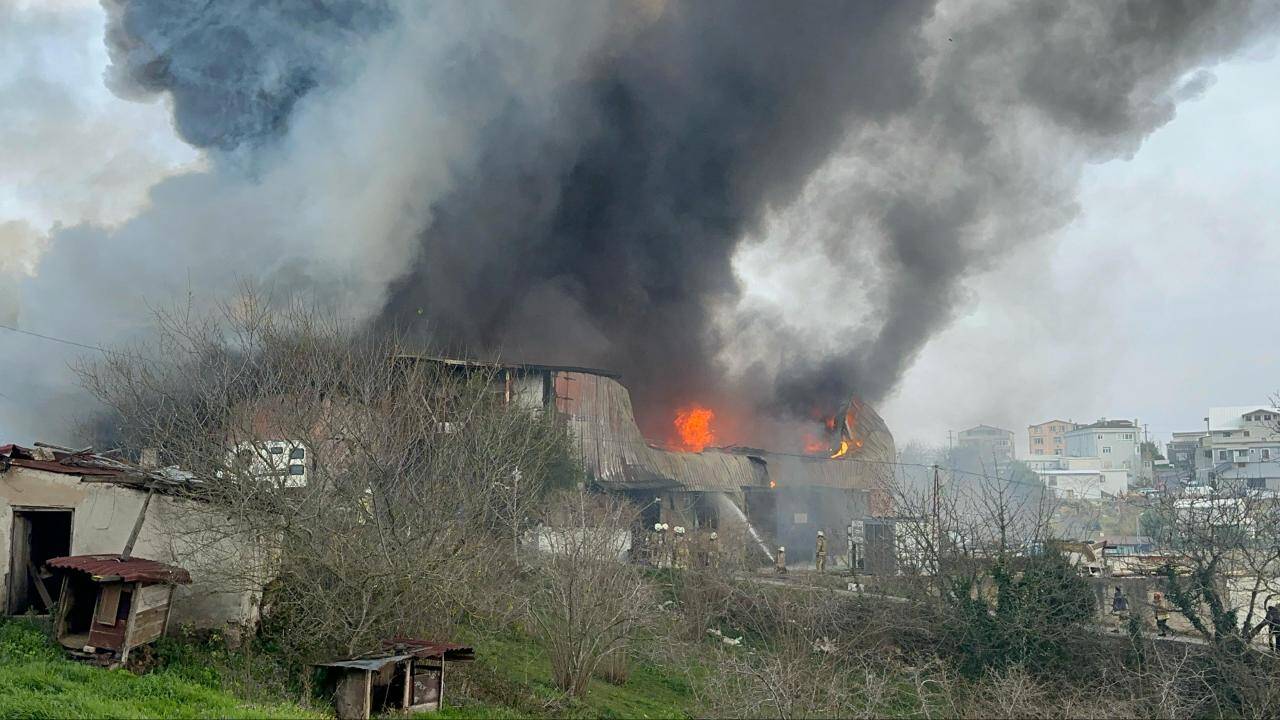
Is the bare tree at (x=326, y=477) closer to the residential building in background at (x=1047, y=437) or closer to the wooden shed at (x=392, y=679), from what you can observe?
the wooden shed at (x=392, y=679)

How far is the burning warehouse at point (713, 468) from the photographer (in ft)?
111

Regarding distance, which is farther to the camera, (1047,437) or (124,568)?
(1047,437)

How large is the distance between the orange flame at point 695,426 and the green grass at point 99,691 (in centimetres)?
3372

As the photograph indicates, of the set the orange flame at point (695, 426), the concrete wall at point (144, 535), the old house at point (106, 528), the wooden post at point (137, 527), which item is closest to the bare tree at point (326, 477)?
the concrete wall at point (144, 535)

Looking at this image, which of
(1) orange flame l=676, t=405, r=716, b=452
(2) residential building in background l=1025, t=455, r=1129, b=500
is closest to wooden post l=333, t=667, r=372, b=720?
(1) orange flame l=676, t=405, r=716, b=452

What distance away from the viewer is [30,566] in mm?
16094

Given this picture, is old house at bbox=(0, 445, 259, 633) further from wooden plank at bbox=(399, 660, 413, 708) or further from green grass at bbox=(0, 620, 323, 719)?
wooden plank at bbox=(399, 660, 413, 708)

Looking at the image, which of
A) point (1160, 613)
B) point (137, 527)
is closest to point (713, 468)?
point (1160, 613)

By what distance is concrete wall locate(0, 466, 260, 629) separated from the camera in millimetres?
15758

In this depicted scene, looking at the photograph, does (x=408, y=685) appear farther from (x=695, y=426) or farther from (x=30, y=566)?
(x=695, y=426)

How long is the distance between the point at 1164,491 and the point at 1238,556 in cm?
175

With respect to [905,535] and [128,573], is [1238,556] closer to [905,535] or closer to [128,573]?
[905,535]

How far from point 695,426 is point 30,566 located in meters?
33.6

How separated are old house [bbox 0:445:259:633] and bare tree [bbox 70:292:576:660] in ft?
0.97
